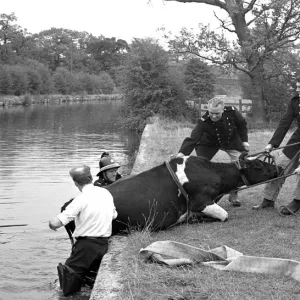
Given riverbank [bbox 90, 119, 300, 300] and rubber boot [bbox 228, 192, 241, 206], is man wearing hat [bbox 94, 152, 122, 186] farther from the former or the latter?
rubber boot [bbox 228, 192, 241, 206]

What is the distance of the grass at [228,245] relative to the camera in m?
4.68

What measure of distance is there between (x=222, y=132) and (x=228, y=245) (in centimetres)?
269

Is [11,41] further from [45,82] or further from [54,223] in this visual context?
[54,223]

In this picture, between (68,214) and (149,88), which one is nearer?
(68,214)

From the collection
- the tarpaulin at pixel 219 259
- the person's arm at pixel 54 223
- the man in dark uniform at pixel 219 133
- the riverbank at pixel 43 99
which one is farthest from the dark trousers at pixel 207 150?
the riverbank at pixel 43 99

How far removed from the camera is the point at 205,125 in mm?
8664

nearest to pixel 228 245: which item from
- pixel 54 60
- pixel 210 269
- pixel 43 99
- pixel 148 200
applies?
pixel 210 269

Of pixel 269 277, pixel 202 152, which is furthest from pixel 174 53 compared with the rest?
pixel 269 277

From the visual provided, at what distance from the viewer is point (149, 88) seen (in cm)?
3497

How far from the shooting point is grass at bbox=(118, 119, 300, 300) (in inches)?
184

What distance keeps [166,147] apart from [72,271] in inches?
470

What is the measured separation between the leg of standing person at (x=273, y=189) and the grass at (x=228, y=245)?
0.22m

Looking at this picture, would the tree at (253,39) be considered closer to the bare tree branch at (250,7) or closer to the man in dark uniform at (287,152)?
the bare tree branch at (250,7)

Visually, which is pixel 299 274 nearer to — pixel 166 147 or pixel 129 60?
pixel 166 147
